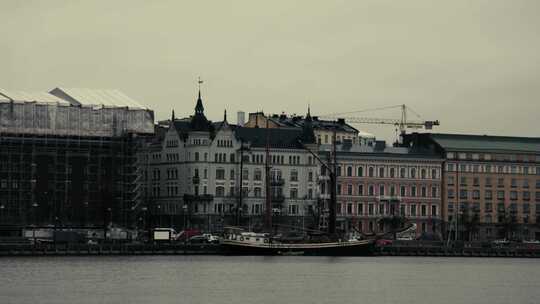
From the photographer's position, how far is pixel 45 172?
183375mm

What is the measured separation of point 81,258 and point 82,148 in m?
28.6

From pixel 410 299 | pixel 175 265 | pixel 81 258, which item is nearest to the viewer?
pixel 410 299

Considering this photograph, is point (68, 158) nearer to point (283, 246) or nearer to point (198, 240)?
point (198, 240)

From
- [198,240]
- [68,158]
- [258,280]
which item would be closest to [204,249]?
[198,240]

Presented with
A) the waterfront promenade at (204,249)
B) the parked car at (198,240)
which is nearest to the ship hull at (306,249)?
the waterfront promenade at (204,249)

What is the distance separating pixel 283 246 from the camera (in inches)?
6821

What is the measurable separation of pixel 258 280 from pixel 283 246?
4367 cm

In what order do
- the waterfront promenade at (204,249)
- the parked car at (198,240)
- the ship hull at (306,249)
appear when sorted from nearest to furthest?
the waterfront promenade at (204,249)
the ship hull at (306,249)
the parked car at (198,240)

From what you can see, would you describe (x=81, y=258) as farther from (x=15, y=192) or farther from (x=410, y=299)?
(x=410, y=299)

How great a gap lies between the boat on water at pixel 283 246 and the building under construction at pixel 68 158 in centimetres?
1481

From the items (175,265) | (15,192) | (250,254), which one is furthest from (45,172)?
(175,265)

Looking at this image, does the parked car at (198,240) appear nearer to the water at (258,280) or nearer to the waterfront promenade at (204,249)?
the waterfront promenade at (204,249)

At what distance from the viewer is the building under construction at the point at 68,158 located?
593 ft

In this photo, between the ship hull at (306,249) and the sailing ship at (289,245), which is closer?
the sailing ship at (289,245)
